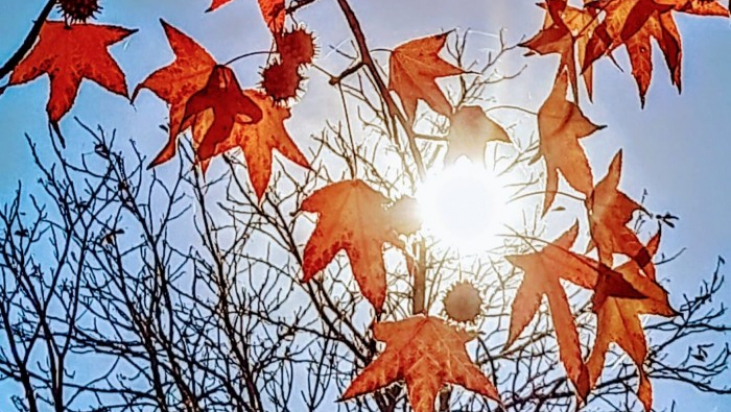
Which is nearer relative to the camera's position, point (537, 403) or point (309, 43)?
point (309, 43)

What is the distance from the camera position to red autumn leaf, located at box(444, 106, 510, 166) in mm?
889

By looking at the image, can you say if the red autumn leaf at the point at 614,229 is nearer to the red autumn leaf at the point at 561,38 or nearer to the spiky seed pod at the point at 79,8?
the red autumn leaf at the point at 561,38

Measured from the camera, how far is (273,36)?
989mm

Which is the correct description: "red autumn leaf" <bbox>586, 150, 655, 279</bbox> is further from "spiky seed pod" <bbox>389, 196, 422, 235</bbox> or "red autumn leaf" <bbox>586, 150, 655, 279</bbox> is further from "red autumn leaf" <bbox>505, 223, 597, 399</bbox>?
"spiky seed pod" <bbox>389, 196, 422, 235</bbox>

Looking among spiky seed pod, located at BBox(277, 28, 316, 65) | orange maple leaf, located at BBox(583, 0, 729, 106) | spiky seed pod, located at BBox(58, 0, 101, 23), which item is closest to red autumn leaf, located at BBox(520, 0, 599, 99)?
orange maple leaf, located at BBox(583, 0, 729, 106)

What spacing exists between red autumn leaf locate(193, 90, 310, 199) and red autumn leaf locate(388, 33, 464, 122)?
13 cm

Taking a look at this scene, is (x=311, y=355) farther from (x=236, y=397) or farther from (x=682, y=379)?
(x=682, y=379)

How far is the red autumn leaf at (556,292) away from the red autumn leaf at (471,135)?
17 cm

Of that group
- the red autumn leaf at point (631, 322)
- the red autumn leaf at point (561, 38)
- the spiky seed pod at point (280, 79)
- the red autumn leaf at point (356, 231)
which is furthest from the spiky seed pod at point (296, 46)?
the red autumn leaf at point (631, 322)

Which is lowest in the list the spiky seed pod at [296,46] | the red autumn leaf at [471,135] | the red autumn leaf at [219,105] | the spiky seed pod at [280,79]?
the red autumn leaf at [471,135]

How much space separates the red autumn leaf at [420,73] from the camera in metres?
1.03

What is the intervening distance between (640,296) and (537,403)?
5.56ft

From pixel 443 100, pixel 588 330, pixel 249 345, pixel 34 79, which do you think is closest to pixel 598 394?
pixel 588 330

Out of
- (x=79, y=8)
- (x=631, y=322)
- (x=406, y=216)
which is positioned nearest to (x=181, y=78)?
(x=79, y=8)
